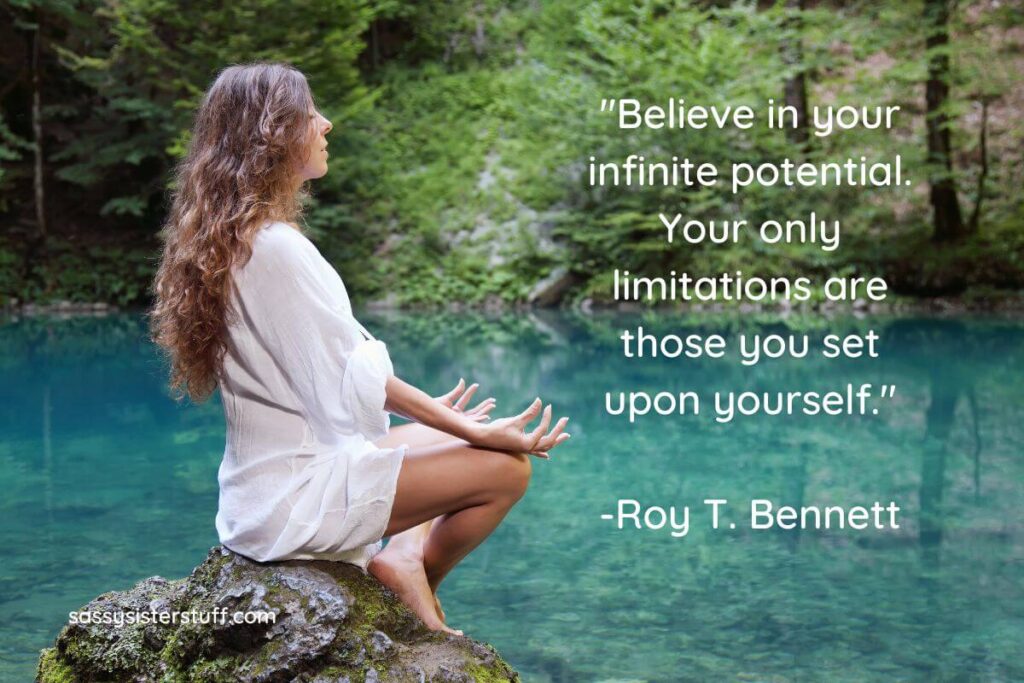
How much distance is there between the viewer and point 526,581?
173 inches

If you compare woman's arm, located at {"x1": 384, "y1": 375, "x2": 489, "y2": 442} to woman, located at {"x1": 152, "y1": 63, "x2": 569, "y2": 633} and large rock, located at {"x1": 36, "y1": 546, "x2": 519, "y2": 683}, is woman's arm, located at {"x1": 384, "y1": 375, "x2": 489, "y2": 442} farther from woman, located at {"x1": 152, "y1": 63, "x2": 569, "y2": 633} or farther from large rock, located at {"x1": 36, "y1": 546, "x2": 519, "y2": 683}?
large rock, located at {"x1": 36, "y1": 546, "x2": 519, "y2": 683}

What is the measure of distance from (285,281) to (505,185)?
1640 cm

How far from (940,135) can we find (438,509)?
14.8 metres

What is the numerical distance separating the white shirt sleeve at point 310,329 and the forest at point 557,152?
12704mm

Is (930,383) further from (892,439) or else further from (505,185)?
(505,185)

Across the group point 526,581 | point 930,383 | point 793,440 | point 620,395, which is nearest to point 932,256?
point 930,383

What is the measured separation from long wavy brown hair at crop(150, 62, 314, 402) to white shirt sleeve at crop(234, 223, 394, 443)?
52 mm

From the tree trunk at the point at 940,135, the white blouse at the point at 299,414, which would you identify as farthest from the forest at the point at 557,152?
the white blouse at the point at 299,414

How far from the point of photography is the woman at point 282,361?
242 centimetres

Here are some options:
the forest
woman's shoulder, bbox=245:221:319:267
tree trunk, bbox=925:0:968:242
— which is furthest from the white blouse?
tree trunk, bbox=925:0:968:242

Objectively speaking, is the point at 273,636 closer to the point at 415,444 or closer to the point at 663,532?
the point at 415,444

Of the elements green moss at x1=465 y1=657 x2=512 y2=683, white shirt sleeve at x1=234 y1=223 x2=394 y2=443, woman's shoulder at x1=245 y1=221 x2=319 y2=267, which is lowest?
green moss at x1=465 y1=657 x2=512 y2=683

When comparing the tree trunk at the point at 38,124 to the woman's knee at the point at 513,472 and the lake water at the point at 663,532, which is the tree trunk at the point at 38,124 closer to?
the lake water at the point at 663,532

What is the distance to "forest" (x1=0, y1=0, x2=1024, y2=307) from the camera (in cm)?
1552
